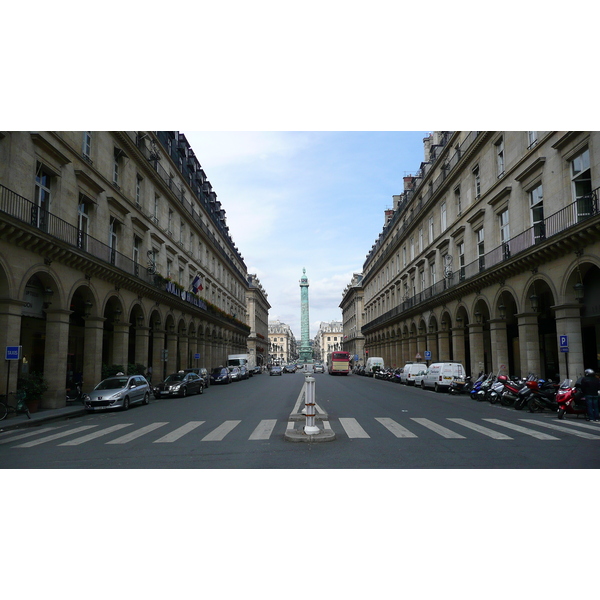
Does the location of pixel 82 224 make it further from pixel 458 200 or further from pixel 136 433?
pixel 458 200

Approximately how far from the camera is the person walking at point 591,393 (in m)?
14.5

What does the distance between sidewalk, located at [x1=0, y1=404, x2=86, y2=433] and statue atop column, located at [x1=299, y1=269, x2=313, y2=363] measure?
98.5 meters

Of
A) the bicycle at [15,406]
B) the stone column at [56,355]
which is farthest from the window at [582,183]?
the bicycle at [15,406]

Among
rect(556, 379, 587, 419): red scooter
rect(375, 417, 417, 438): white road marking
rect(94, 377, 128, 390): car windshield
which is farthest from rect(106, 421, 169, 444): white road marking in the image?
rect(556, 379, 587, 419): red scooter

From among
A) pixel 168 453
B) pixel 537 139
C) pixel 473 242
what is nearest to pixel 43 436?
pixel 168 453

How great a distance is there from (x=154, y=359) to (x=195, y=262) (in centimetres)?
1429

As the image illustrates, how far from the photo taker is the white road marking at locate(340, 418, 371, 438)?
38.6 ft

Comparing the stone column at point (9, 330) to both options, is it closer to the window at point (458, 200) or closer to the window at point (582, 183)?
the window at point (582, 183)

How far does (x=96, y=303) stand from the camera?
77.2 feet

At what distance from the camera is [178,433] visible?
12633 mm

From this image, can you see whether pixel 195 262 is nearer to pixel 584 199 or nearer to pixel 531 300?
pixel 531 300

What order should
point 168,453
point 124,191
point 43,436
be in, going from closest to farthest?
point 168,453, point 43,436, point 124,191

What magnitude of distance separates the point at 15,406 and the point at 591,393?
62.1 feet

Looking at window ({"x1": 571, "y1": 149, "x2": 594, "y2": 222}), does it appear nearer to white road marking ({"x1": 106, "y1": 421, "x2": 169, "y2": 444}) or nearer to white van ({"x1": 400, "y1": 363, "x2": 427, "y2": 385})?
white road marking ({"x1": 106, "y1": 421, "x2": 169, "y2": 444})
